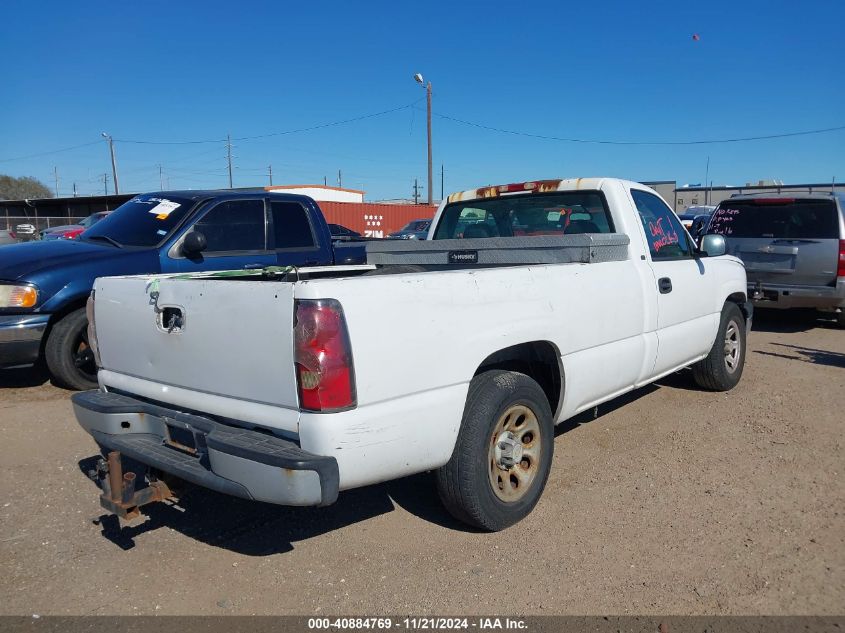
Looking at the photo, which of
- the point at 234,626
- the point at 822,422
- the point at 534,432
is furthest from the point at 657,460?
the point at 234,626

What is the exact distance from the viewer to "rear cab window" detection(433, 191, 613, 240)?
4.81m

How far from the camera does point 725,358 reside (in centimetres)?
601

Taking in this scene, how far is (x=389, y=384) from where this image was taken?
279cm

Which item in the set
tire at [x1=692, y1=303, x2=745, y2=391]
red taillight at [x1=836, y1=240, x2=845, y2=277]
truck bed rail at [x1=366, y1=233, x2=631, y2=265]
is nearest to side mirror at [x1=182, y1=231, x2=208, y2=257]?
truck bed rail at [x1=366, y1=233, x2=631, y2=265]

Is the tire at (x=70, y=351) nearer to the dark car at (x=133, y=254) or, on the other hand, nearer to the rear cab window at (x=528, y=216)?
the dark car at (x=133, y=254)

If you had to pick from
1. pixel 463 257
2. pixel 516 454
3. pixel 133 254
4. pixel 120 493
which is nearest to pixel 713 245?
pixel 463 257

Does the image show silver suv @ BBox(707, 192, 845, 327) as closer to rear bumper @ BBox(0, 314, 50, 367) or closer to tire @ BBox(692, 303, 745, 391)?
tire @ BBox(692, 303, 745, 391)

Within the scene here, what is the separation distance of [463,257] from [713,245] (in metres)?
2.09

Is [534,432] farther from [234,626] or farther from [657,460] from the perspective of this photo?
[234,626]

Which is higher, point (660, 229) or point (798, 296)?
point (660, 229)

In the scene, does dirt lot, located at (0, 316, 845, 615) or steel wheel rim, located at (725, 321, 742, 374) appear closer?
dirt lot, located at (0, 316, 845, 615)

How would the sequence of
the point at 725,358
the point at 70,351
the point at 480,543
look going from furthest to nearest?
the point at 725,358, the point at 70,351, the point at 480,543

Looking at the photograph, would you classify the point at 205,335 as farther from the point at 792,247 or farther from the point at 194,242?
the point at 792,247

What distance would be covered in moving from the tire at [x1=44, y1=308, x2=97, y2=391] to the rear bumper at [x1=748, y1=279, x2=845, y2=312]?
7684 mm
